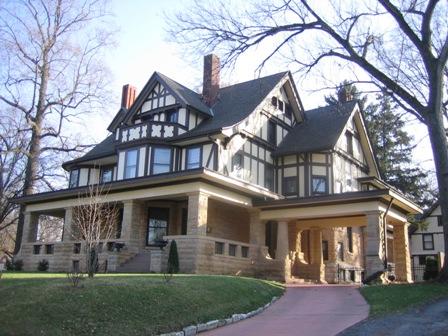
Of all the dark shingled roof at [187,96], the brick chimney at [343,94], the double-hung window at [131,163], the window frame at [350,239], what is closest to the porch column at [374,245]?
the brick chimney at [343,94]

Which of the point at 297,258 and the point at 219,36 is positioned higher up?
the point at 219,36

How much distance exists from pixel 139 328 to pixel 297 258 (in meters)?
19.0

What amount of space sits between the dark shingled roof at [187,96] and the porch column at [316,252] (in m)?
9.50

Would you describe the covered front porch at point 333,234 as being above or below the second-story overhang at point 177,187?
below

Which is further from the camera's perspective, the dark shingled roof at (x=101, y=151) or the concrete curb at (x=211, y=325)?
the dark shingled roof at (x=101, y=151)

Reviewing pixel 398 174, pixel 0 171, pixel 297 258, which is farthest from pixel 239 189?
pixel 398 174

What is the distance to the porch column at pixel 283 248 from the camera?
2438 cm

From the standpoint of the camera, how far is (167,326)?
1072 cm

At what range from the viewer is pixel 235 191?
82.5 feet

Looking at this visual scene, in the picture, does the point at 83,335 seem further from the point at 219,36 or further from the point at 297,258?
the point at 297,258

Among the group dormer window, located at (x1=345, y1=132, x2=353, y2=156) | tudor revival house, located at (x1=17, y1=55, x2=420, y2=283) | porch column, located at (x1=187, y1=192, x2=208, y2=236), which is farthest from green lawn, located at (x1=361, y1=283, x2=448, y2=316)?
dormer window, located at (x1=345, y1=132, x2=353, y2=156)

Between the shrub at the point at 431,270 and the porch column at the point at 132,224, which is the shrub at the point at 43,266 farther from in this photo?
the shrub at the point at 431,270

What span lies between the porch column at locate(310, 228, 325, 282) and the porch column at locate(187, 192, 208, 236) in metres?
8.52

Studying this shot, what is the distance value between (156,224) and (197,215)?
5.97 metres
